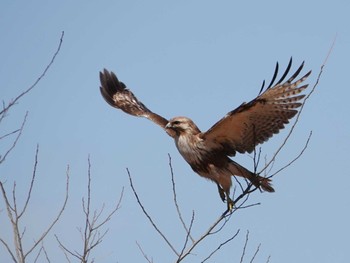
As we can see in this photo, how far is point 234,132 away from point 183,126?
556 millimetres

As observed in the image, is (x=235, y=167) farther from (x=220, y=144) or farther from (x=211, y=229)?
(x=211, y=229)

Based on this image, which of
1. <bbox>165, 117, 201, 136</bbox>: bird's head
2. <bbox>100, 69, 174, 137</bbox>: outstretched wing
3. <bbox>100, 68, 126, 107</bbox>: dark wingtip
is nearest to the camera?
<bbox>165, 117, 201, 136</bbox>: bird's head

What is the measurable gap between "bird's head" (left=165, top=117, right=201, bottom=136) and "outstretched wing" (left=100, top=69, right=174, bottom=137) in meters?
1.10

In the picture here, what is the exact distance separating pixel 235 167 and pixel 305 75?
1.20 meters

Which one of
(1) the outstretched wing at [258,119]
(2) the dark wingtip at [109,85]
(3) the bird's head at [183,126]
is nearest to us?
(1) the outstretched wing at [258,119]

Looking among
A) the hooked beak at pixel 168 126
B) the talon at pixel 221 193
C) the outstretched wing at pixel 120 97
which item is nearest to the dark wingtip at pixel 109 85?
the outstretched wing at pixel 120 97

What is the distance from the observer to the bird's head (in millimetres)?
7211

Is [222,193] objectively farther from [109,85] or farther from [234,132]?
[109,85]

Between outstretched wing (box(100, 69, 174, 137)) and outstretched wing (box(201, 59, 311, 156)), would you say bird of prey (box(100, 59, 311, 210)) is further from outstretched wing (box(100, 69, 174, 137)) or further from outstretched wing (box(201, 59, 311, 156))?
outstretched wing (box(100, 69, 174, 137))

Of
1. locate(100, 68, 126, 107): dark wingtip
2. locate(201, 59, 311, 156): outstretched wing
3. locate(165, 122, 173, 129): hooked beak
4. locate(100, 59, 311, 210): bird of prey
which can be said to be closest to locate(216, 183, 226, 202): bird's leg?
locate(100, 59, 311, 210): bird of prey

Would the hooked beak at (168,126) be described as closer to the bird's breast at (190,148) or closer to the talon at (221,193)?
the bird's breast at (190,148)

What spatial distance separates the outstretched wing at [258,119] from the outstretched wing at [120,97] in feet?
4.75

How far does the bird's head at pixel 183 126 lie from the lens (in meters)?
7.21

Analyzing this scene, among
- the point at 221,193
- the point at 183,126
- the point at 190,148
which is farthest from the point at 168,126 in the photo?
the point at 221,193
